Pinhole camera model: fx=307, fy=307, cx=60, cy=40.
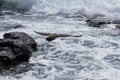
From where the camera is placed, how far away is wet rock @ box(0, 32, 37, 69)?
717 centimetres

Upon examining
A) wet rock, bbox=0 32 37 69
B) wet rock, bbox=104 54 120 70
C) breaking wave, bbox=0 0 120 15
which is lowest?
wet rock, bbox=104 54 120 70

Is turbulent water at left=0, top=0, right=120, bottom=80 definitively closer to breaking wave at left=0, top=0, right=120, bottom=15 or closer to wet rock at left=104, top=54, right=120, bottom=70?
wet rock at left=104, top=54, right=120, bottom=70

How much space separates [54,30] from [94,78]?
208 inches

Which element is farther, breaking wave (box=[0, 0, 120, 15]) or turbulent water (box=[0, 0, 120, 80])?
breaking wave (box=[0, 0, 120, 15])

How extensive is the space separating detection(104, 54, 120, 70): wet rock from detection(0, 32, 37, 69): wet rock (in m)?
2.06

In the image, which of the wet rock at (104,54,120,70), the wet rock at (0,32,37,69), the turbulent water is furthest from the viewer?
the wet rock at (104,54,120,70)

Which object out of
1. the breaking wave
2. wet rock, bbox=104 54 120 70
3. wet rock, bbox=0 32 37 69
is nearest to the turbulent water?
wet rock, bbox=104 54 120 70

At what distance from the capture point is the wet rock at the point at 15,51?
7.17 m

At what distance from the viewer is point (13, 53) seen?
7469 millimetres

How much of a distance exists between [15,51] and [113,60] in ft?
8.47

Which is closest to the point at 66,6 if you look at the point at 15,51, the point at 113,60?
the point at 113,60

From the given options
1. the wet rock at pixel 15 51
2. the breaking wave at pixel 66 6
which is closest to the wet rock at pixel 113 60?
the wet rock at pixel 15 51

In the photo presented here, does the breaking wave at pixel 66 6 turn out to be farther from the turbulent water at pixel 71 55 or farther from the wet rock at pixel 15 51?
the wet rock at pixel 15 51

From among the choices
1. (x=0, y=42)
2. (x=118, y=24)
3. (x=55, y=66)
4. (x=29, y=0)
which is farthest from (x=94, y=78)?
(x=29, y=0)
